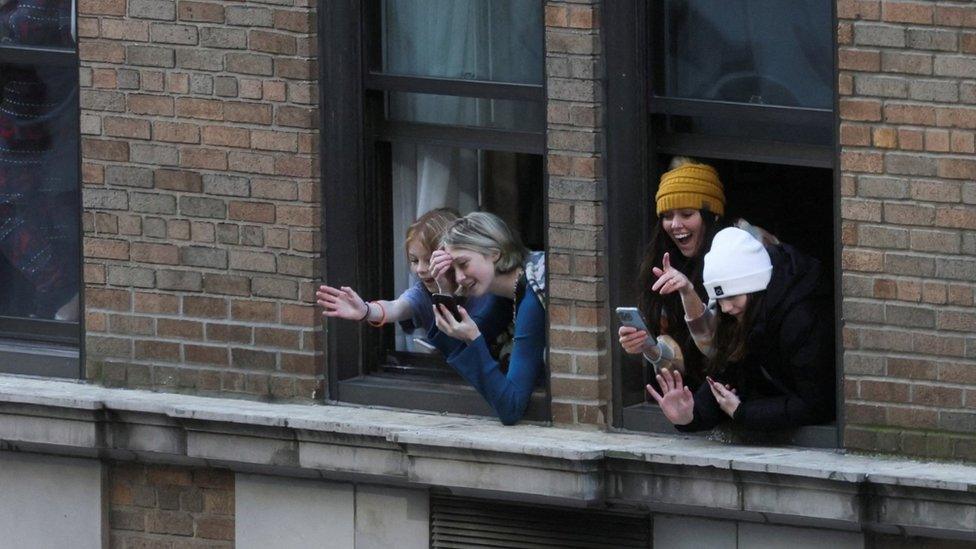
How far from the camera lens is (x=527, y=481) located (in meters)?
9.91

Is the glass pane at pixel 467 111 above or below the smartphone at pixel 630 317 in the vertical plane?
above

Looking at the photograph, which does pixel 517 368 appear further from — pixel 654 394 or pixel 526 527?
pixel 654 394

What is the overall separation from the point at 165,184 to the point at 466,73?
130cm

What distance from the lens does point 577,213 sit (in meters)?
10.0

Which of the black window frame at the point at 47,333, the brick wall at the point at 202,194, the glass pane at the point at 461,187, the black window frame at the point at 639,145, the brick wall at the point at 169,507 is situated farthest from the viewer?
the black window frame at the point at 47,333

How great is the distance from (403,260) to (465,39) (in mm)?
905

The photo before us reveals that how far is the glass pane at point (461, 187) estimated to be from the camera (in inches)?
411

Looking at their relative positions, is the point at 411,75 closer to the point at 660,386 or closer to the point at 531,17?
the point at 531,17

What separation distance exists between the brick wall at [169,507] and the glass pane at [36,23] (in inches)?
67.9

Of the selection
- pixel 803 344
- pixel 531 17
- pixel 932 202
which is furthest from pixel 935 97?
pixel 531 17

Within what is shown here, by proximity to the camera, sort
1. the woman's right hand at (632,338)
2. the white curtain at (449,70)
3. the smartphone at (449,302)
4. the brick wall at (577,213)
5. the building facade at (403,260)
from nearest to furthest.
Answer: the building facade at (403,260)
the woman's right hand at (632,338)
the brick wall at (577,213)
the smartphone at (449,302)
the white curtain at (449,70)

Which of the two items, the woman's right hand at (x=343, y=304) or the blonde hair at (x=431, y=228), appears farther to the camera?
the blonde hair at (x=431, y=228)

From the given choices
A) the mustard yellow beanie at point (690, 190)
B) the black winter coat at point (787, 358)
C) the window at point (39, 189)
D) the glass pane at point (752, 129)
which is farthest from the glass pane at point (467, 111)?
the window at point (39, 189)

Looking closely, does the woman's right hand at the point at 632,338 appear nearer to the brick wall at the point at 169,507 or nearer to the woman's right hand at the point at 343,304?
the woman's right hand at the point at 343,304
